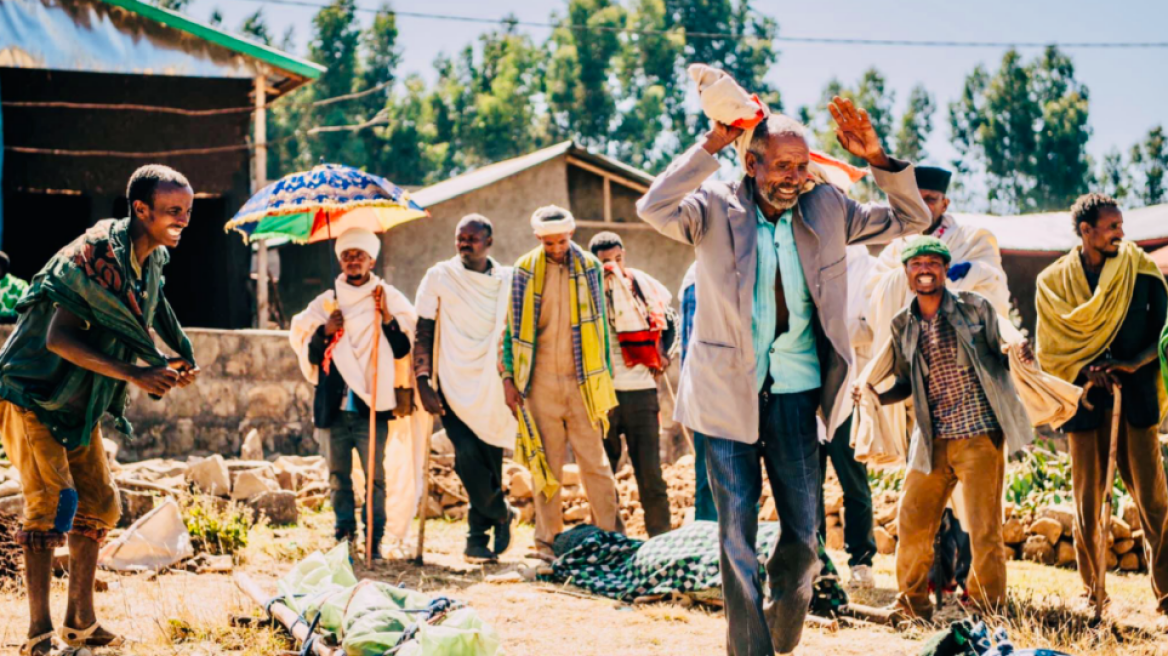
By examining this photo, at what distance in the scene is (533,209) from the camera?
18469 millimetres

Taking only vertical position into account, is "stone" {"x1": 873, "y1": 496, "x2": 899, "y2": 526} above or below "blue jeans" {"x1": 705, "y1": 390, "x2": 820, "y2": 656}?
below

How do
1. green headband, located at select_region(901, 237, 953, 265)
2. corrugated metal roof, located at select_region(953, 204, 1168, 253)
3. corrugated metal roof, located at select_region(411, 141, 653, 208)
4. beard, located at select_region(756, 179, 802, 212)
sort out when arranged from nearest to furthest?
1. beard, located at select_region(756, 179, 802, 212)
2. green headband, located at select_region(901, 237, 953, 265)
3. corrugated metal roof, located at select_region(411, 141, 653, 208)
4. corrugated metal roof, located at select_region(953, 204, 1168, 253)

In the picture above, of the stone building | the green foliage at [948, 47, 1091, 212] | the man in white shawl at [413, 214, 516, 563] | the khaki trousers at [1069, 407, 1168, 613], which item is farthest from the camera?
the green foliage at [948, 47, 1091, 212]

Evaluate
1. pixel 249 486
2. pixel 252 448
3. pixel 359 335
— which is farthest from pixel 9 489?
pixel 252 448

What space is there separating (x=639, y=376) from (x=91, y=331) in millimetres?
4477

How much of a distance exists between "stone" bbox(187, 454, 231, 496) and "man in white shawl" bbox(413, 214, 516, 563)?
221 cm

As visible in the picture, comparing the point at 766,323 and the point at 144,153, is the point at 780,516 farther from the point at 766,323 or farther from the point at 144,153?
the point at 144,153

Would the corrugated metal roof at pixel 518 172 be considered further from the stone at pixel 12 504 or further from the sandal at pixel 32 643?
the sandal at pixel 32 643

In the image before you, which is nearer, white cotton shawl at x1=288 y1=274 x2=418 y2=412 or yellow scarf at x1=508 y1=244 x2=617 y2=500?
yellow scarf at x1=508 y1=244 x2=617 y2=500

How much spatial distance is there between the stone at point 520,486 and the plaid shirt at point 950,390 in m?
5.24

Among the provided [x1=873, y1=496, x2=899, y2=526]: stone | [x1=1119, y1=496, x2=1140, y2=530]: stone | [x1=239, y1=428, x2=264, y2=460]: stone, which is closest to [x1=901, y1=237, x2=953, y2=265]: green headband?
[x1=1119, y1=496, x2=1140, y2=530]: stone

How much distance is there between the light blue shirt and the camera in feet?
16.0

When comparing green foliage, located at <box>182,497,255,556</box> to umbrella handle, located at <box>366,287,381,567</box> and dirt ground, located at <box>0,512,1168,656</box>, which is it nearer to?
dirt ground, located at <box>0,512,1168,656</box>

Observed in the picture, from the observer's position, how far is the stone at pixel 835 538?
996 cm
